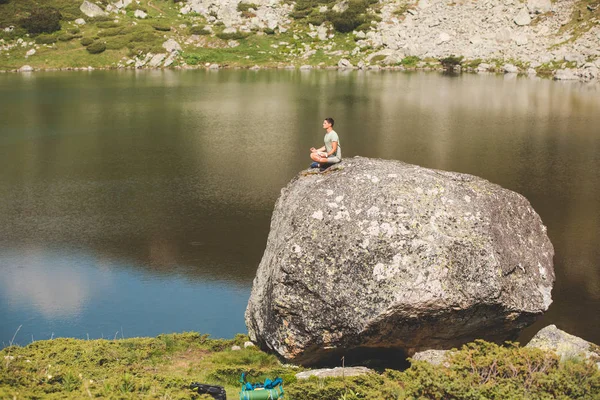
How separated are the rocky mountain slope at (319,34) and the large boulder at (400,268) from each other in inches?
3863

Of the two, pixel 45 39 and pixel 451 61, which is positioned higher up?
pixel 45 39

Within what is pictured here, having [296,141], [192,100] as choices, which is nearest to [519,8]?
[192,100]

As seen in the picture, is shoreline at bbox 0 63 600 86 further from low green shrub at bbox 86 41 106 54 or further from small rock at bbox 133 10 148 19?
small rock at bbox 133 10 148 19

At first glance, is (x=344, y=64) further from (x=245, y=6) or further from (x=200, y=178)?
(x=200, y=178)

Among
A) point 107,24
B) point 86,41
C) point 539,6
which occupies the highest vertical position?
point 539,6

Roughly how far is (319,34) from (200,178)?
4198 inches

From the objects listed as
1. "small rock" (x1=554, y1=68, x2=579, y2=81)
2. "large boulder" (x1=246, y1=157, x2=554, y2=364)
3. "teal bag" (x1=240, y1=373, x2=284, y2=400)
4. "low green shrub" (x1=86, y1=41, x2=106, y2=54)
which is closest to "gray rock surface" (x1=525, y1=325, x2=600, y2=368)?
"large boulder" (x1=246, y1=157, x2=554, y2=364)

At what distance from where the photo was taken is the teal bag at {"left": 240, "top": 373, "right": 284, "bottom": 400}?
42.6ft

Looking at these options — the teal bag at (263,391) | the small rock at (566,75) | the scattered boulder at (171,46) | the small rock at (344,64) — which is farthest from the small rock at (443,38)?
the teal bag at (263,391)

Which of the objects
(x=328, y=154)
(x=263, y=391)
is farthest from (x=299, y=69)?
(x=263, y=391)

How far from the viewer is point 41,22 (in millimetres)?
130625

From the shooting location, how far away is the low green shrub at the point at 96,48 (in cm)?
12475

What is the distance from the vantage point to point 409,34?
134000mm

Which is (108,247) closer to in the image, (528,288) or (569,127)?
(528,288)
